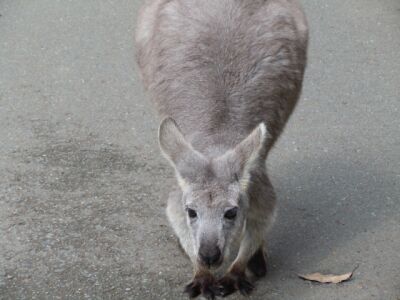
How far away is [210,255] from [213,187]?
305mm

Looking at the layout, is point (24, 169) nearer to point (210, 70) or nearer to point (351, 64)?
point (210, 70)

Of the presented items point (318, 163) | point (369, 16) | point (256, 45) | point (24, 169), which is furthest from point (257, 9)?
→ point (369, 16)

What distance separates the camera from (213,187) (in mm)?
3549

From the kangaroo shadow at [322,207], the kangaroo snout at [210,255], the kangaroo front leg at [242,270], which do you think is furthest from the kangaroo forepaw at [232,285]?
the kangaroo snout at [210,255]

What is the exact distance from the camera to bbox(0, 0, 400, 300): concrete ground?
13.6 ft

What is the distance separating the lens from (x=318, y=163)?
5082mm

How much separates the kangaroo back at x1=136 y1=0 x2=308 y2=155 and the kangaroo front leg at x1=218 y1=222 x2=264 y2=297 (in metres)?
0.44

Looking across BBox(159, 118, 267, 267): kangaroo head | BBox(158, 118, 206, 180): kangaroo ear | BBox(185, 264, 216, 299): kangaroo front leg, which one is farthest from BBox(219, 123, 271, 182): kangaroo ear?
BBox(185, 264, 216, 299): kangaroo front leg

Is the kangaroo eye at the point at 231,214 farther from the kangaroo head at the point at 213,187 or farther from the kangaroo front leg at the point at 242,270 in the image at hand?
the kangaroo front leg at the point at 242,270

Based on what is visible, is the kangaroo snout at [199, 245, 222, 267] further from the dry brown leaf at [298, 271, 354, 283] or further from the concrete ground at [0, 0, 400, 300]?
the dry brown leaf at [298, 271, 354, 283]

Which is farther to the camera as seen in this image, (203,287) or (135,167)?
(135,167)

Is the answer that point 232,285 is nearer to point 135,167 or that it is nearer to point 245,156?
point 245,156

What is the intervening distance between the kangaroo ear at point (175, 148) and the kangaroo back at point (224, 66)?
0.19 m

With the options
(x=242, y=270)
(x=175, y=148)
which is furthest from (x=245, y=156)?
(x=242, y=270)
